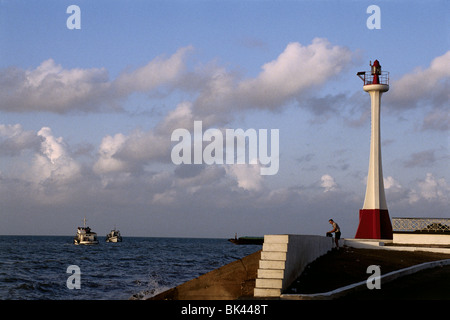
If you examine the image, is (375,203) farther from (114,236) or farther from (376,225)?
(114,236)

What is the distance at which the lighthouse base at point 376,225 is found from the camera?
43.9m

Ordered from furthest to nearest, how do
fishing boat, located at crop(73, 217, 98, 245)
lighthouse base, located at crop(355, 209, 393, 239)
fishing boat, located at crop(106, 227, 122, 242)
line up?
fishing boat, located at crop(106, 227, 122, 242) < fishing boat, located at crop(73, 217, 98, 245) < lighthouse base, located at crop(355, 209, 393, 239)

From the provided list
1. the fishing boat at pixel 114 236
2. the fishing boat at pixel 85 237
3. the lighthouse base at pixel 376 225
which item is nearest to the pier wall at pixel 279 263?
the lighthouse base at pixel 376 225

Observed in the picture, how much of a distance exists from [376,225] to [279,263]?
26602mm

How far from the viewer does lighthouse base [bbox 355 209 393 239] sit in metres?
43.9

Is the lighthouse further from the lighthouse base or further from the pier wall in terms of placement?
the pier wall

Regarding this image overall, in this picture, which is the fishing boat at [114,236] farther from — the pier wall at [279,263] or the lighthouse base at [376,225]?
the pier wall at [279,263]

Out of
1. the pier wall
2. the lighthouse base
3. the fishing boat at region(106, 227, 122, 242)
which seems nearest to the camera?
the pier wall

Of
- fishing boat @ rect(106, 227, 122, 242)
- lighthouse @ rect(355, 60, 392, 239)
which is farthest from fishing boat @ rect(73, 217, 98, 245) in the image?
lighthouse @ rect(355, 60, 392, 239)

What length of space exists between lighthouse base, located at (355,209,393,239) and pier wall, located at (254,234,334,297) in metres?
23.5

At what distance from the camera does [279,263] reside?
1886 centimetres

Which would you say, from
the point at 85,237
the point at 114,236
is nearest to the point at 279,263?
the point at 85,237
